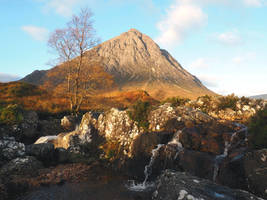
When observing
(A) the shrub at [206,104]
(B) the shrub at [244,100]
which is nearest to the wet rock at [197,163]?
(A) the shrub at [206,104]

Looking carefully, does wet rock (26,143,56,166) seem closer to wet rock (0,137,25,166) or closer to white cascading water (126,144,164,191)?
wet rock (0,137,25,166)

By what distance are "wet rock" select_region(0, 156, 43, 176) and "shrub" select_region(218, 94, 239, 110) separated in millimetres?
17397

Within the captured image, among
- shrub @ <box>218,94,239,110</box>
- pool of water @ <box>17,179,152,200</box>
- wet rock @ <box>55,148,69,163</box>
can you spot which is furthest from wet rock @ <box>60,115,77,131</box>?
shrub @ <box>218,94,239,110</box>

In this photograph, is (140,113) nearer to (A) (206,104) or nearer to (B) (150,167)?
(B) (150,167)

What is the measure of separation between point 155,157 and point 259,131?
18.4 feet

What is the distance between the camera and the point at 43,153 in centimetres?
1182

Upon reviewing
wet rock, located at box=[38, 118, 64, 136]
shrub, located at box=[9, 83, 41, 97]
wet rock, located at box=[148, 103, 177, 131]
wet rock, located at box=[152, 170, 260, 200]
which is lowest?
wet rock, located at box=[152, 170, 260, 200]

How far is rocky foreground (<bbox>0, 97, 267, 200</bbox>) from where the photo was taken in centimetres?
637

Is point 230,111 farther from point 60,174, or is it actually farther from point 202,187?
point 60,174

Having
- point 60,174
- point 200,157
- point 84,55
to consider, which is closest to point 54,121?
point 84,55

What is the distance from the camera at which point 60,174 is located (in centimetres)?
988

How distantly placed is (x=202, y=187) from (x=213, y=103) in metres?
15.1

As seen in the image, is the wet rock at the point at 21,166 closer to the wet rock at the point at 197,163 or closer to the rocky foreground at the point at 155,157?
the rocky foreground at the point at 155,157

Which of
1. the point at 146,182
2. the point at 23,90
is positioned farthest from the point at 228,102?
the point at 23,90
